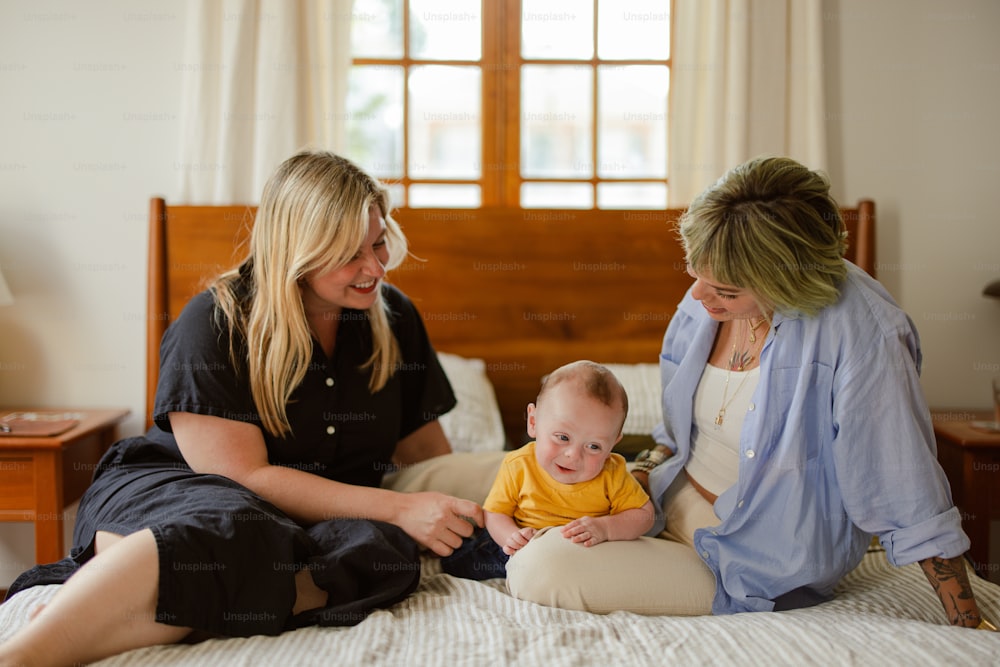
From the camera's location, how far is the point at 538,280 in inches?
115

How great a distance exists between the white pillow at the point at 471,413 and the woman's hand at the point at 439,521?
65 centimetres

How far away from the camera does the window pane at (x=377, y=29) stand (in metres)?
3.08

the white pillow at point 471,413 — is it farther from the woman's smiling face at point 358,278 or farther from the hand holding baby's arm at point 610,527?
the hand holding baby's arm at point 610,527

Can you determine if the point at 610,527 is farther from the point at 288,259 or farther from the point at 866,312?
the point at 288,259

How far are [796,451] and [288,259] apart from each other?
108 centimetres

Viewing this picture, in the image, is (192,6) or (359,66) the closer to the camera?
(192,6)

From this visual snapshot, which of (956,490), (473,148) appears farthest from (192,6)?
(956,490)

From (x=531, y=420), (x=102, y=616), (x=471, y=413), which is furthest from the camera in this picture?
(x=471, y=413)

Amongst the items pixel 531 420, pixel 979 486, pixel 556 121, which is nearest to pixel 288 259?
pixel 531 420

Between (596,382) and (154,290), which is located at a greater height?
(154,290)

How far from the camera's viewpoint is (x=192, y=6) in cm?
282

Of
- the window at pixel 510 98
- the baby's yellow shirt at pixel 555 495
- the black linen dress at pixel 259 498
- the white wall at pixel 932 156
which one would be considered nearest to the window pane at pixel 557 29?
the window at pixel 510 98

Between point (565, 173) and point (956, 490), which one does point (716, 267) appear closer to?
point (956, 490)

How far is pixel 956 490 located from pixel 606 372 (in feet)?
5.00
